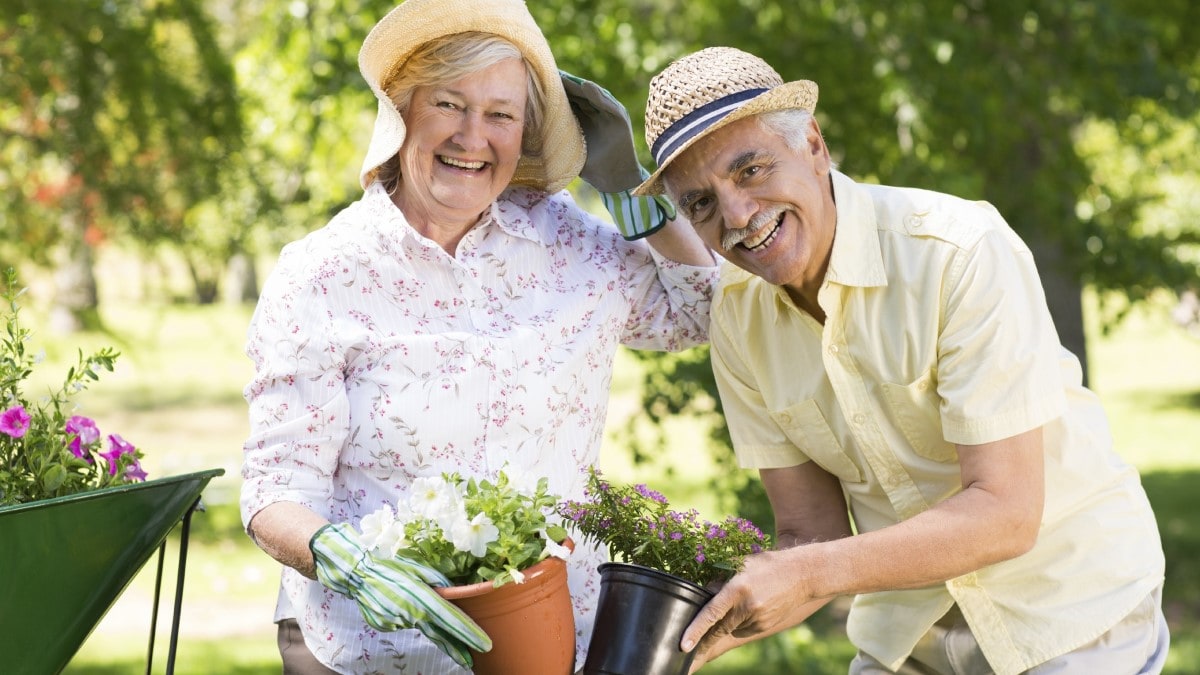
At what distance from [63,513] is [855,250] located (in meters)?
1.39

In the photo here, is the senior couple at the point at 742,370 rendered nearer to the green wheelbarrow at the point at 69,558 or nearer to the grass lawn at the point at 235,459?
the green wheelbarrow at the point at 69,558

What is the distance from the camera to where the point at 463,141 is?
2490 millimetres

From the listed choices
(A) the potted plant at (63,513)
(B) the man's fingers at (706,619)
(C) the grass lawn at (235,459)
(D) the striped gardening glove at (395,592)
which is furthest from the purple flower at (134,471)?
(C) the grass lawn at (235,459)

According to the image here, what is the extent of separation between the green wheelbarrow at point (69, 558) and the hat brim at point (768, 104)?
0.98m

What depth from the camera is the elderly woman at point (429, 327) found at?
2.34 m

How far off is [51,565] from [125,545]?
161 mm

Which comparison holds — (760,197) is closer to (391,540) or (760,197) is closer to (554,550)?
(554,550)

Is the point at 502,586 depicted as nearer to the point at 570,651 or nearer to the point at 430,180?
the point at 570,651

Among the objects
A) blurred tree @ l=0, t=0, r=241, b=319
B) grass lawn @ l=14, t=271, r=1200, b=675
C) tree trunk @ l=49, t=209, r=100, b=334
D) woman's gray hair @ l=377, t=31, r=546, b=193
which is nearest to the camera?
woman's gray hair @ l=377, t=31, r=546, b=193

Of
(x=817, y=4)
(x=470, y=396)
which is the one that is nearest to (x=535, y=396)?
(x=470, y=396)

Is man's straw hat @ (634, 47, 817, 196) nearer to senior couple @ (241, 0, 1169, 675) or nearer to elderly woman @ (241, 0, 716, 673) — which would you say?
senior couple @ (241, 0, 1169, 675)

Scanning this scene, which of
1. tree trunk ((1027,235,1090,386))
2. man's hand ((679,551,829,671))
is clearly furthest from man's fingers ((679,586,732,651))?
tree trunk ((1027,235,1090,386))

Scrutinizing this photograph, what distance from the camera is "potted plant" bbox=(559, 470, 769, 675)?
7.02ft

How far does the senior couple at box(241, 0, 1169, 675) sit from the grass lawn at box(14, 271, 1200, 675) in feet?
7.03
